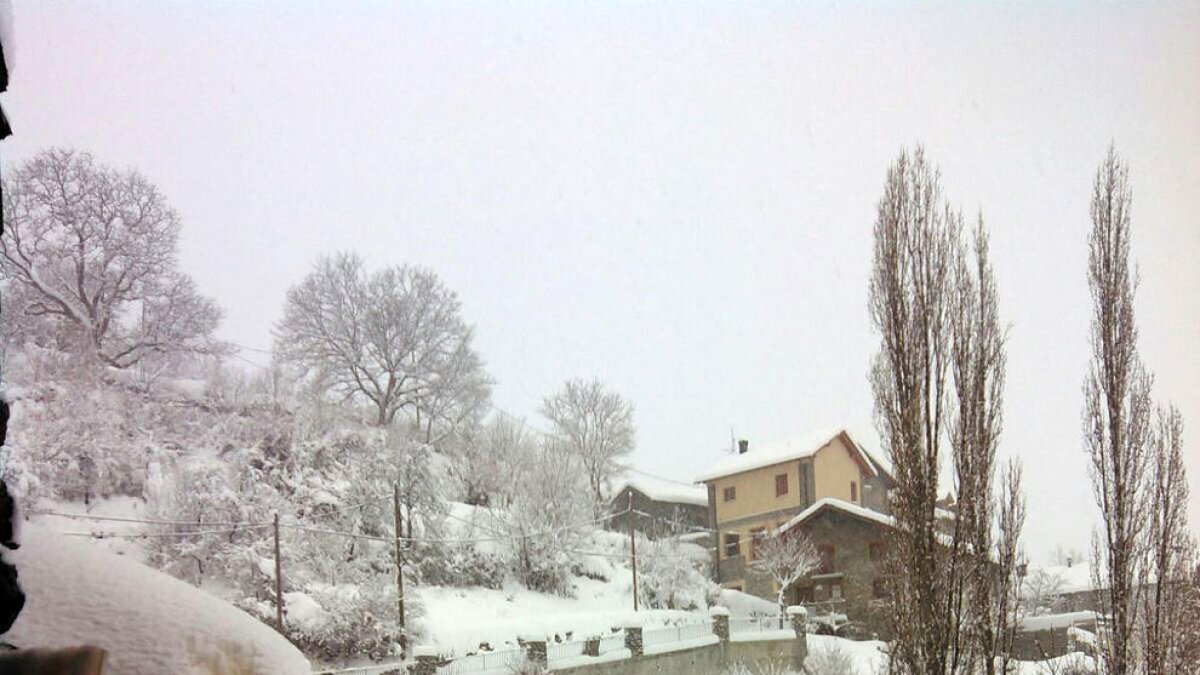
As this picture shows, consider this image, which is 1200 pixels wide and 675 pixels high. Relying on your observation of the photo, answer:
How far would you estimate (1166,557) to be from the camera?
4102 mm

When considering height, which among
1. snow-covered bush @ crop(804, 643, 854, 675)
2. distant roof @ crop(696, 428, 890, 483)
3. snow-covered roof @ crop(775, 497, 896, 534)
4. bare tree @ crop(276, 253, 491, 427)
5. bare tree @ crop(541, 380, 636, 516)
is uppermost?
bare tree @ crop(276, 253, 491, 427)

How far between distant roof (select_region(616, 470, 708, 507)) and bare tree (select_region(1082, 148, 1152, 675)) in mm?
7408

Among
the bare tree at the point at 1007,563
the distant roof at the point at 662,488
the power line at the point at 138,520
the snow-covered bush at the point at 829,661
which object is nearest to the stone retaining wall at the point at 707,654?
the snow-covered bush at the point at 829,661

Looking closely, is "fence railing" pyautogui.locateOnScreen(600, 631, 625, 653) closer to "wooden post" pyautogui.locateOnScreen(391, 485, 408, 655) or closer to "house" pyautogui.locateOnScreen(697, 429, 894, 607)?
"wooden post" pyautogui.locateOnScreen(391, 485, 408, 655)

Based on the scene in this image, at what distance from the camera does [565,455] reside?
11.1m

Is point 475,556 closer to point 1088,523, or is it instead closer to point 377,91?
point 377,91

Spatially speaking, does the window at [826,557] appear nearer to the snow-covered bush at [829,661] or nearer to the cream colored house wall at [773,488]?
the cream colored house wall at [773,488]

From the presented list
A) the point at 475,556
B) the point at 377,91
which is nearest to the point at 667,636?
the point at 475,556

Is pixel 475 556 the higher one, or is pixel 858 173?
pixel 858 173

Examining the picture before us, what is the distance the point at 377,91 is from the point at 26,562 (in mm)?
10620

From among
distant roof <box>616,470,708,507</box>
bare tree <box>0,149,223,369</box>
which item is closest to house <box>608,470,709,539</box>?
distant roof <box>616,470,708,507</box>

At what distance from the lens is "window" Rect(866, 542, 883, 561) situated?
8.61 metres

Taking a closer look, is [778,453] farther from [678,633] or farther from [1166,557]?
[1166,557]

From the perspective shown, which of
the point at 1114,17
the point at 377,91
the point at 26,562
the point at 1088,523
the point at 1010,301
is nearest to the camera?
the point at 26,562
